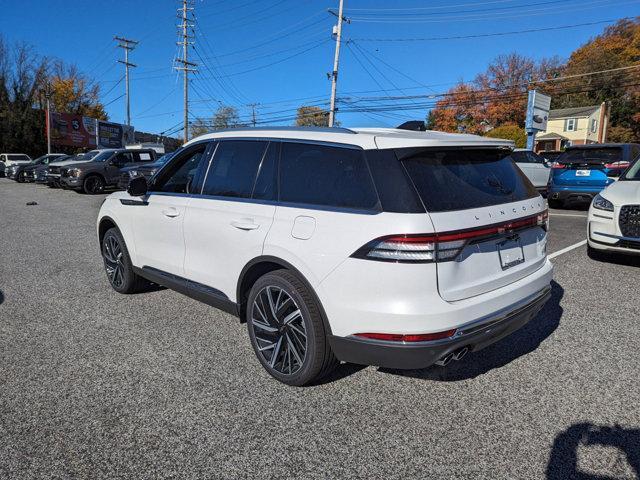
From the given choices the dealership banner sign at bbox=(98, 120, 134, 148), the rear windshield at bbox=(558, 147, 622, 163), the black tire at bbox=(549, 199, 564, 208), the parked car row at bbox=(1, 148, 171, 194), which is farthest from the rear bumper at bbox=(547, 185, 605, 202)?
the dealership banner sign at bbox=(98, 120, 134, 148)

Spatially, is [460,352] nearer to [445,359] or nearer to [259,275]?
[445,359]

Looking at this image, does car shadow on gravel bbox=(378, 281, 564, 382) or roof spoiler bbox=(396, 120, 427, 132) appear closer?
car shadow on gravel bbox=(378, 281, 564, 382)

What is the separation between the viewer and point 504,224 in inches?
111

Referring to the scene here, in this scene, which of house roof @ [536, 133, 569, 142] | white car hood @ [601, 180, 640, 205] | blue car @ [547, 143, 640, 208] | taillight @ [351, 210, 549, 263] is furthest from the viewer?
house roof @ [536, 133, 569, 142]

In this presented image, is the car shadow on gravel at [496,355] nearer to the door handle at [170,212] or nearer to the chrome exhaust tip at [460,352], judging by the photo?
the chrome exhaust tip at [460,352]

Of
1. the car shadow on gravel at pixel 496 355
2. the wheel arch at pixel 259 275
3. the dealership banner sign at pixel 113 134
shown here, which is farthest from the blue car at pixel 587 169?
the dealership banner sign at pixel 113 134

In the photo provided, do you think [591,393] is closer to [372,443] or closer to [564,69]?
[372,443]

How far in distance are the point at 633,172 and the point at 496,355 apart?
4.88 meters

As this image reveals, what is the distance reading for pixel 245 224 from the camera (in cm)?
320

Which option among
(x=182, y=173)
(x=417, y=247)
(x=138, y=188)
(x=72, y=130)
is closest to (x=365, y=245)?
(x=417, y=247)

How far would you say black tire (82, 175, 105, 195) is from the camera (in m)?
18.6

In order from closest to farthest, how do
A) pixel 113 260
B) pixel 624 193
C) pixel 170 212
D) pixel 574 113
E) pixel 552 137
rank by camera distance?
pixel 170 212, pixel 113 260, pixel 624 193, pixel 552 137, pixel 574 113

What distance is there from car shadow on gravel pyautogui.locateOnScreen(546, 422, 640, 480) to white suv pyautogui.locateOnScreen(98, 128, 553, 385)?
643mm

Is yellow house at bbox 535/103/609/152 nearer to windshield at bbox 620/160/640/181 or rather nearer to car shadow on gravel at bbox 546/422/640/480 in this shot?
windshield at bbox 620/160/640/181
